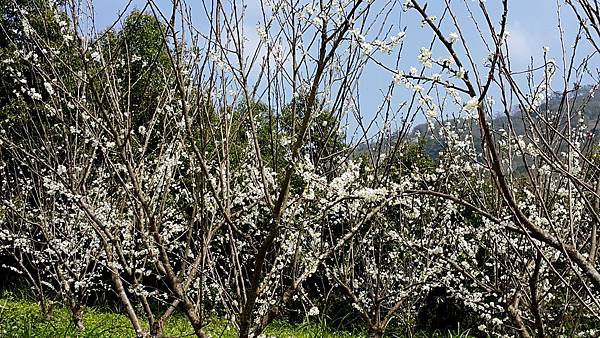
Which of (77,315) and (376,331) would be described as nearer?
(376,331)

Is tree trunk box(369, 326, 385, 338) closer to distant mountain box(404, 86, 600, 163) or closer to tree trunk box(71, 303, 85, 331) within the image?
distant mountain box(404, 86, 600, 163)

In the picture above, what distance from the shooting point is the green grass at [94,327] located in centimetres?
598

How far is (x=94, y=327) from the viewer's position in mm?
6715

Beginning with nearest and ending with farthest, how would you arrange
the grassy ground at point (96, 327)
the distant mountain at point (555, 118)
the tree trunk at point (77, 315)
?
the distant mountain at point (555, 118) → the grassy ground at point (96, 327) → the tree trunk at point (77, 315)

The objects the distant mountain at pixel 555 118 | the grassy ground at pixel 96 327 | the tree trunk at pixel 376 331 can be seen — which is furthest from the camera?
the grassy ground at pixel 96 327

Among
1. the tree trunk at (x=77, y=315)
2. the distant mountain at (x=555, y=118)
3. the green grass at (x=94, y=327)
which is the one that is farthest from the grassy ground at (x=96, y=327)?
the distant mountain at (x=555, y=118)

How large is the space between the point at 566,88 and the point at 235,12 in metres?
1.60

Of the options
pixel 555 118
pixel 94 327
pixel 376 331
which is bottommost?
pixel 94 327

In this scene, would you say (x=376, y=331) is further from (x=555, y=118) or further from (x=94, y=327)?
(x=94, y=327)

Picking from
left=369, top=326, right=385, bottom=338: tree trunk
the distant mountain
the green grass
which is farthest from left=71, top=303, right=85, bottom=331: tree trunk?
the distant mountain

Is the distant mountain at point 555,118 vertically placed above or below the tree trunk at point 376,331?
above

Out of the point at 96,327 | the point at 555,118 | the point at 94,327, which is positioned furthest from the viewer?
the point at 94,327

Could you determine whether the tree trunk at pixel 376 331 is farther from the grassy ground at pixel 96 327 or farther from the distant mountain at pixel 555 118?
the distant mountain at pixel 555 118

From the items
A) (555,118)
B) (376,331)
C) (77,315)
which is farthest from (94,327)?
(555,118)
